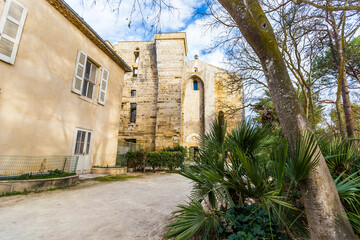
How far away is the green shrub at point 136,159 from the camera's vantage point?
31.3ft

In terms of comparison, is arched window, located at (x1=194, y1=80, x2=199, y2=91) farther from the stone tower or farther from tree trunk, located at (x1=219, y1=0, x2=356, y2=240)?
tree trunk, located at (x1=219, y1=0, x2=356, y2=240)

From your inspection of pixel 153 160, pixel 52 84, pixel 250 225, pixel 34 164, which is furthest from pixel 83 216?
pixel 153 160

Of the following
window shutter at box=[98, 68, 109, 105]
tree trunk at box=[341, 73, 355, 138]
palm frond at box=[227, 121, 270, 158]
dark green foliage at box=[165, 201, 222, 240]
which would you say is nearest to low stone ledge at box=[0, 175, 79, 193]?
window shutter at box=[98, 68, 109, 105]

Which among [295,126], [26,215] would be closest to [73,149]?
[26,215]

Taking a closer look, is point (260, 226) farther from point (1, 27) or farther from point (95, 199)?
point (1, 27)

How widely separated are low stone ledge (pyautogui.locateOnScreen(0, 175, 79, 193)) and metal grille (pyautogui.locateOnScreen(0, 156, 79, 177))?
77 cm

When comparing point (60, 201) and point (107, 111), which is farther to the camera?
point (107, 111)

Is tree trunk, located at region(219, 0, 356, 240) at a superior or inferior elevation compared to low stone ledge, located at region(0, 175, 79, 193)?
superior

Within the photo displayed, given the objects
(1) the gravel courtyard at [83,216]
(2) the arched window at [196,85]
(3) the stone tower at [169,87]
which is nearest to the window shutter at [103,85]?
(1) the gravel courtyard at [83,216]

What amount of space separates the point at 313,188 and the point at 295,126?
58 centimetres

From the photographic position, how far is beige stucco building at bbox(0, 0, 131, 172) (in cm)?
438

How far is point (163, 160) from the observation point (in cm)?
991

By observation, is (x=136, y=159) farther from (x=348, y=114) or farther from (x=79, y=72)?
(x=348, y=114)

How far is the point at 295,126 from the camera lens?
1.62 metres
